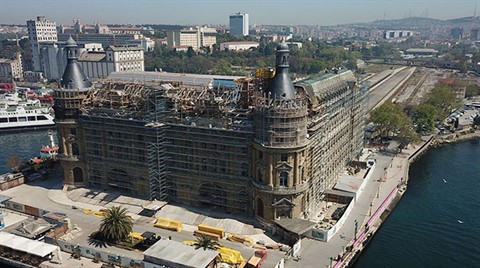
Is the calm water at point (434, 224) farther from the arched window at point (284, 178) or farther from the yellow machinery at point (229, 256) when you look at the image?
the yellow machinery at point (229, 256)

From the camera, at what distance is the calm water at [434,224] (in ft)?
229

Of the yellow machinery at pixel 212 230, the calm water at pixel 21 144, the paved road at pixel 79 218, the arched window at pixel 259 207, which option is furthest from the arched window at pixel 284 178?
the calm water at pixel 21 144

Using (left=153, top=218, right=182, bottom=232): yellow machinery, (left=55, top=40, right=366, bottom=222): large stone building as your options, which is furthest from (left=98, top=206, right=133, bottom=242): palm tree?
(left=55, top=40, right=366, bottom=222): large stone building

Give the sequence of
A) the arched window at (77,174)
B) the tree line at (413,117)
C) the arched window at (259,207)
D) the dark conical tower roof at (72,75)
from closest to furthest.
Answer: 1. the arched window at (259,207)
2. the dark conical tower roof at (72,75)
3. the arched window at (77,174)
4. the tree line at (413,117)

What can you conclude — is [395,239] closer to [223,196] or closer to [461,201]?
[461,201]

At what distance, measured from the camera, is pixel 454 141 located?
138750mm

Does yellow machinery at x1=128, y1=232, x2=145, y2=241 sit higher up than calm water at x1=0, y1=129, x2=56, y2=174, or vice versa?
yellow machinery at x1=128, y1=232, x2=145, y2=241

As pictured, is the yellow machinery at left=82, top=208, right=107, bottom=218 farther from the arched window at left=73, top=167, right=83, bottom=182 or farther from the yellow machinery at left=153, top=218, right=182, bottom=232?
the arched window at left=73, top=167, right=83, bottom=182

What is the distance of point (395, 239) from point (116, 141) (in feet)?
188

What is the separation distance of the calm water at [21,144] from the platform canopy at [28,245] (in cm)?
4832

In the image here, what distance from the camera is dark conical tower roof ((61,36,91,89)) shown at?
89812mm

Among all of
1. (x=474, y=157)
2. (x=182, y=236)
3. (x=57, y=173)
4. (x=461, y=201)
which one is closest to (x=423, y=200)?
(x=461, y=201)

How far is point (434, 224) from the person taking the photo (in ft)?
266

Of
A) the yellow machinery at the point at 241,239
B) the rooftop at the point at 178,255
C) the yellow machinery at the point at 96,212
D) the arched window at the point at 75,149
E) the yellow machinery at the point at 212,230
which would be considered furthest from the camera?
the arched window at the point at 75,149
